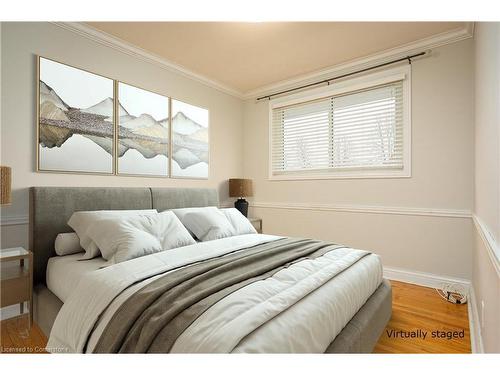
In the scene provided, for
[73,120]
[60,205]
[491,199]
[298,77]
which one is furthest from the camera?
[298,77]

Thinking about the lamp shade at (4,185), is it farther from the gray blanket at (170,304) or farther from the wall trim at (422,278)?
the wall trim at (422,278)

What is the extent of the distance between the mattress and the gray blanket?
24.2 inches

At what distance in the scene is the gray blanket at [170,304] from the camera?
102cm

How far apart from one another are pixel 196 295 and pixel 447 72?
10.4 ft

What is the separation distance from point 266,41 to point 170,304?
2633 millimetres

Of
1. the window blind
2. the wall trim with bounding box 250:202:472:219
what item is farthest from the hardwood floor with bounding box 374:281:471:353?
the window blind

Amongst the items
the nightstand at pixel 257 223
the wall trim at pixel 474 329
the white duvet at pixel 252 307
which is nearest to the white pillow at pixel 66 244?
the white duvet at pixel 252 307

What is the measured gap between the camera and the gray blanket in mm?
1020

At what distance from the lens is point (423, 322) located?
2.02 m

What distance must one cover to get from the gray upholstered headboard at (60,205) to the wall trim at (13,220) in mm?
128

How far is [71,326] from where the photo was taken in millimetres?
1320

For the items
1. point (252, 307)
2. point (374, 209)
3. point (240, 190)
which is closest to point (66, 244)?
point (252, 307)

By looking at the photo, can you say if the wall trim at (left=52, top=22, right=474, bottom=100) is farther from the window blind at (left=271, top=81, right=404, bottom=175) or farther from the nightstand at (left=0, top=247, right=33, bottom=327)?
the nightstand at (left=0, top=247, right=33, bottom=327)

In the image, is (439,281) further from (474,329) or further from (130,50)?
(130,50)
